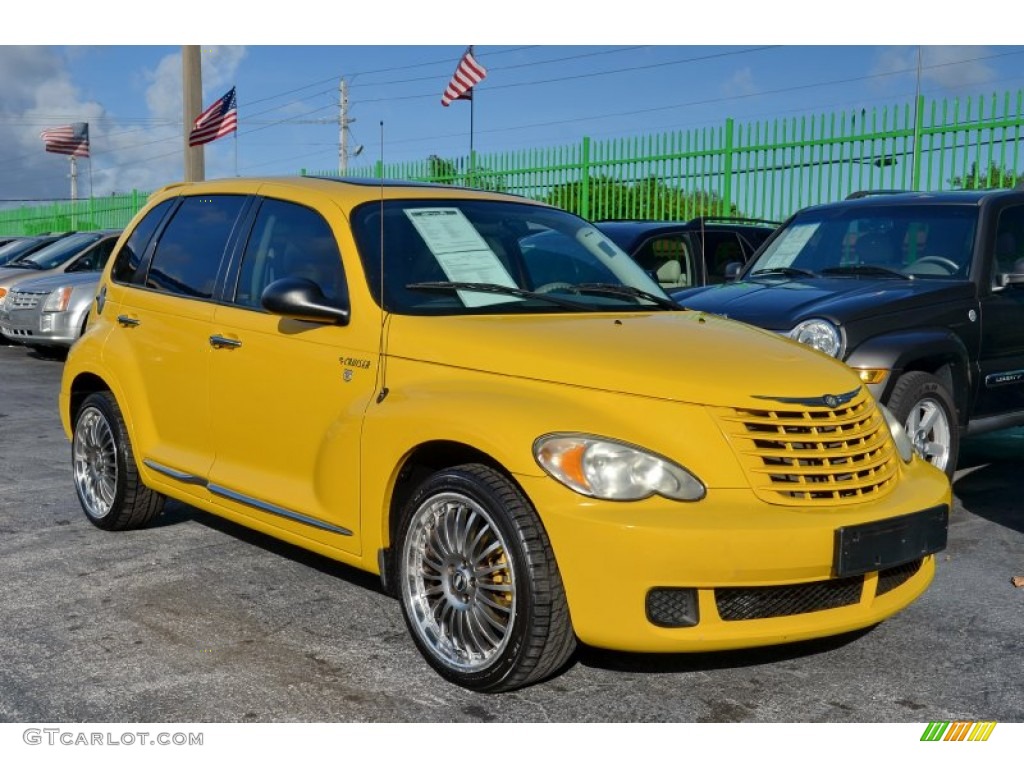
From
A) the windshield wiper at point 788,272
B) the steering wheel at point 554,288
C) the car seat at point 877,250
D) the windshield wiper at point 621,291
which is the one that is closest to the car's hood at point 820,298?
the windshield wiper at point 788,272

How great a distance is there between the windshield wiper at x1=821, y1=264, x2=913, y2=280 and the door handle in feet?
13.7

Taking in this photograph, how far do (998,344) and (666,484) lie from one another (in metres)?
4.49

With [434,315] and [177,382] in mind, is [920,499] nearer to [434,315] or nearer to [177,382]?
[434,315]

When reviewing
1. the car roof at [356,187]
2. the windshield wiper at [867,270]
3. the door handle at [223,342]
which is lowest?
the door handle at [223,342]

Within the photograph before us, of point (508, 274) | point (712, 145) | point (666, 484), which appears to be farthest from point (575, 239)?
point (712, 145)

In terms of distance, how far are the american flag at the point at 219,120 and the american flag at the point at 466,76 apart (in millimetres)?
3702

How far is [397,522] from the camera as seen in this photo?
4395 millimetres

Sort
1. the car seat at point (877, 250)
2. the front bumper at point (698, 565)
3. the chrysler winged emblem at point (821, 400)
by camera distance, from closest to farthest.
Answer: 1. the front bumper at point (698, 565)
2. the chrysler winged emblem at point (821, 400)
3. the car seat at point (877, 250)

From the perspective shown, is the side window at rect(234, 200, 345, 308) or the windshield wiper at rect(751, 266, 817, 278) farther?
the windshield wiper at rect(751, 266, 817, 278)

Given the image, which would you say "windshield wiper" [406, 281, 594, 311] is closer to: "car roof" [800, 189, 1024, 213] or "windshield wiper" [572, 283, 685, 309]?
"windshield wiper" [572, 283, 685, 309]

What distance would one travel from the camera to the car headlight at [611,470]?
3.71 metres

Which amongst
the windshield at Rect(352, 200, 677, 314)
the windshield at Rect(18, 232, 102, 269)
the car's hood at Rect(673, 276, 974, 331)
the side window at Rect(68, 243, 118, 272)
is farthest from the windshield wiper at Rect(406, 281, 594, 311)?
the windshield at Rect(18, 232, 102, 269)

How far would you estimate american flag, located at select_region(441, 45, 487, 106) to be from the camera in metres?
20.4

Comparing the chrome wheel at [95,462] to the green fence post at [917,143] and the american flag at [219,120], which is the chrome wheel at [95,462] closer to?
the green fence post at [917,143]
